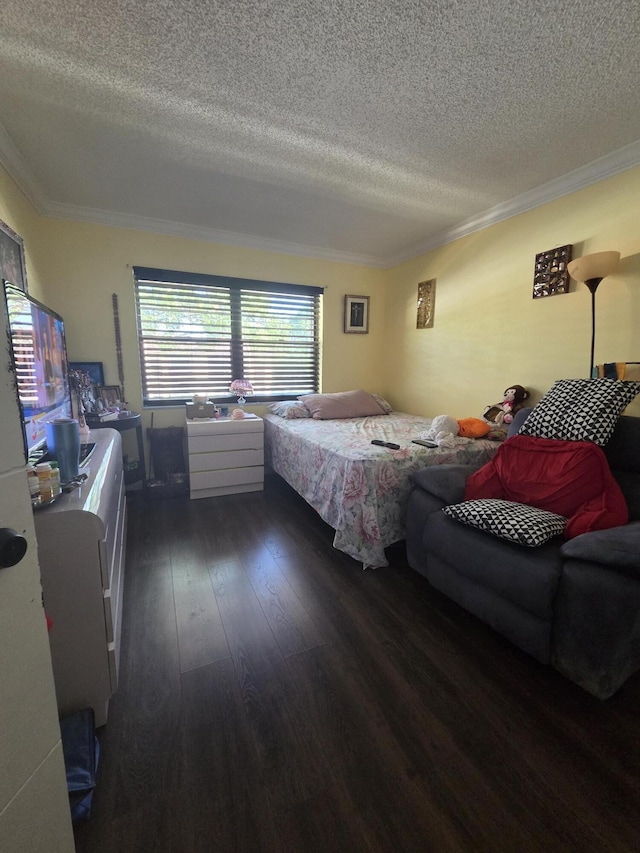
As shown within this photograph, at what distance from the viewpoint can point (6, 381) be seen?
55 centimetres

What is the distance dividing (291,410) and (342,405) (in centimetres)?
54

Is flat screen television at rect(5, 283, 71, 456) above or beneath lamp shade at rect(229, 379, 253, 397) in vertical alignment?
above

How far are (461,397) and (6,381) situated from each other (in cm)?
322

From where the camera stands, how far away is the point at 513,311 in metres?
2.68

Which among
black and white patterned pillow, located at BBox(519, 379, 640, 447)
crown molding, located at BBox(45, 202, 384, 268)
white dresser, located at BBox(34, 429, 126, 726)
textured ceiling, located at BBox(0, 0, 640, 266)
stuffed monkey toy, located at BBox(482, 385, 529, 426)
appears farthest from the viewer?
crown molding, located at BBox(45, 202, 384, 268)

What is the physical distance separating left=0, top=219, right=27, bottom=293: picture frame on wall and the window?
986 millimetres

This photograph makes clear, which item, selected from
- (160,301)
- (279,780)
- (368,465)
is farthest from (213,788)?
(160,301)

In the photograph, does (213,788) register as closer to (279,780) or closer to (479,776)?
(279,780)

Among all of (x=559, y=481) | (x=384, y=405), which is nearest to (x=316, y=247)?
(x=384, y=405)

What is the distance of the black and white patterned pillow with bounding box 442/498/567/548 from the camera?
1.39 metres

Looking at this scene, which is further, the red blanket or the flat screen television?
the red blanket

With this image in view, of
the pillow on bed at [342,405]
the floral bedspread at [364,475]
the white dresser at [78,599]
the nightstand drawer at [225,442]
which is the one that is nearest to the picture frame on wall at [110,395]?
the nightstand drawer at [225,442]

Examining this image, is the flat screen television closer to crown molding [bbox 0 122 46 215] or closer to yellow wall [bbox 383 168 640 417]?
crown molding [bbox 0 122 46 215]

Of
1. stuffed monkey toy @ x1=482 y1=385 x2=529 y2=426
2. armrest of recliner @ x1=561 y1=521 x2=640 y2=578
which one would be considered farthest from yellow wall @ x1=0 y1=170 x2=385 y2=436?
armrest of recliner @ x1=561 y1=521 x2=640 y2=578
